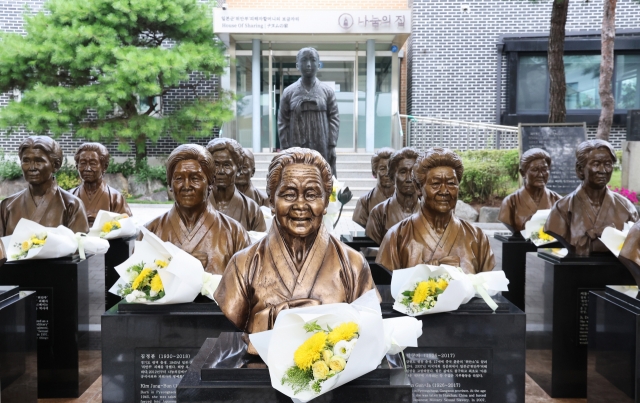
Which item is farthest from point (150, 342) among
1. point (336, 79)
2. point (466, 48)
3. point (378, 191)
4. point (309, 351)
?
point (466, 48)

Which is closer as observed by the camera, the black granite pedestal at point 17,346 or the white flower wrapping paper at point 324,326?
the white flower wrapping paper at point 324,326

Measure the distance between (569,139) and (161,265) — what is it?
949cm

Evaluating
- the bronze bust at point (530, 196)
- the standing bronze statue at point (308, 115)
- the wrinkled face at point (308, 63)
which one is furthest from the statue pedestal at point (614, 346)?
the standing bronze statue at point (308, 115)

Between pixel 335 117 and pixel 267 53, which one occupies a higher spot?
pixel 267 53

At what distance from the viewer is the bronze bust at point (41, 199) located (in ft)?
16.0

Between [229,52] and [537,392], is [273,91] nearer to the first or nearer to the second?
[229,52]

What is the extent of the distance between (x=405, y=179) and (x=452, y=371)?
6.99 ft

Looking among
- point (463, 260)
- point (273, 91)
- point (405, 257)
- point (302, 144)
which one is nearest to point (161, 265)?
point (405, 257)

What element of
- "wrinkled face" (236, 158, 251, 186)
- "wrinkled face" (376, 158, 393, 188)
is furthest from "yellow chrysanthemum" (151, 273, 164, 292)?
"wrinkled face" (376, 158, 393, 188)

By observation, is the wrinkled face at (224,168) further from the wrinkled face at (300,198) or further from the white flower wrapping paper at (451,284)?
the wrinkled face at (300,198)

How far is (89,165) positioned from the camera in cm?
641

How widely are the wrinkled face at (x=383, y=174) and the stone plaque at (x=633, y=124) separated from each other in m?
7.04

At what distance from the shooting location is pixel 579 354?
4867 millimetres

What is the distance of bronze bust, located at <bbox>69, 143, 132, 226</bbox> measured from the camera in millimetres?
6418
